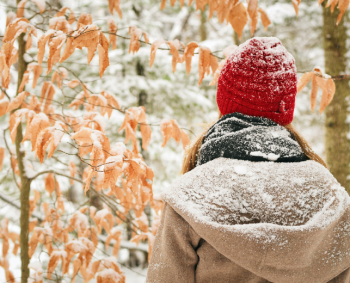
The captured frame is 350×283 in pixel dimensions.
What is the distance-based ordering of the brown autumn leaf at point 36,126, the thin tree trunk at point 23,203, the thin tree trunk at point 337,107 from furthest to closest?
the thin tree trunk at point 337,107 → the thin tree trunk at point 23,203 → the brown autumn leaf at point 36,126

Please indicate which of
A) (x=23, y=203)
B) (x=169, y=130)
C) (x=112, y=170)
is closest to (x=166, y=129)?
(x=169, y=130)

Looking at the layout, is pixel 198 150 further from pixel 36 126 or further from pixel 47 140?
pixel 36 126

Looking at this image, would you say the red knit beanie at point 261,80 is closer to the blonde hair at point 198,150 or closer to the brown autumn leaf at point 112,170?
the blonde hair at point 198,150

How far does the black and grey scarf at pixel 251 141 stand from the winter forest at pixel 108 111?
14.4 inches

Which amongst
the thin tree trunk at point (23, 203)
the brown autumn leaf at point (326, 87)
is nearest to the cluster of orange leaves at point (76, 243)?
the thin tree trunk at point (23, 203)

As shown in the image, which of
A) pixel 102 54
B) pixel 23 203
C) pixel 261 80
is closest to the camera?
pixel 261 80

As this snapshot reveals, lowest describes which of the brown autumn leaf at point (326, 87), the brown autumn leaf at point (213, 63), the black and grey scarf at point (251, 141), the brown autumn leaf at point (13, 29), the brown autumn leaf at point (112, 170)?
the brown autumn leaf at point (112, 170)

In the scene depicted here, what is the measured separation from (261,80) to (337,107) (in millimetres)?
2537

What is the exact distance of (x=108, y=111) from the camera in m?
2.13

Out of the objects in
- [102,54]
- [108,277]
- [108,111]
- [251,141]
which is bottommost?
[108,277]

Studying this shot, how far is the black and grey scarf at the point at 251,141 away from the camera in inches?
41.2

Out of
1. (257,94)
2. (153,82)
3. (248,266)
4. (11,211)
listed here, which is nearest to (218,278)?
(248,266)

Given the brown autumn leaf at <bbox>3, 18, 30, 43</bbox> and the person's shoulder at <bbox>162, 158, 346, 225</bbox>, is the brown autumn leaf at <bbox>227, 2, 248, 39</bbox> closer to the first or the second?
the person's shoulder at <bbox>162, 158, 346, 225</bbox>

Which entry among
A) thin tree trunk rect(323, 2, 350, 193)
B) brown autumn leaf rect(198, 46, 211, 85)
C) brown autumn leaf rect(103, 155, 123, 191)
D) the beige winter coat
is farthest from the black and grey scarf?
thin tree trunk rect(323, 2, 350, 193)
